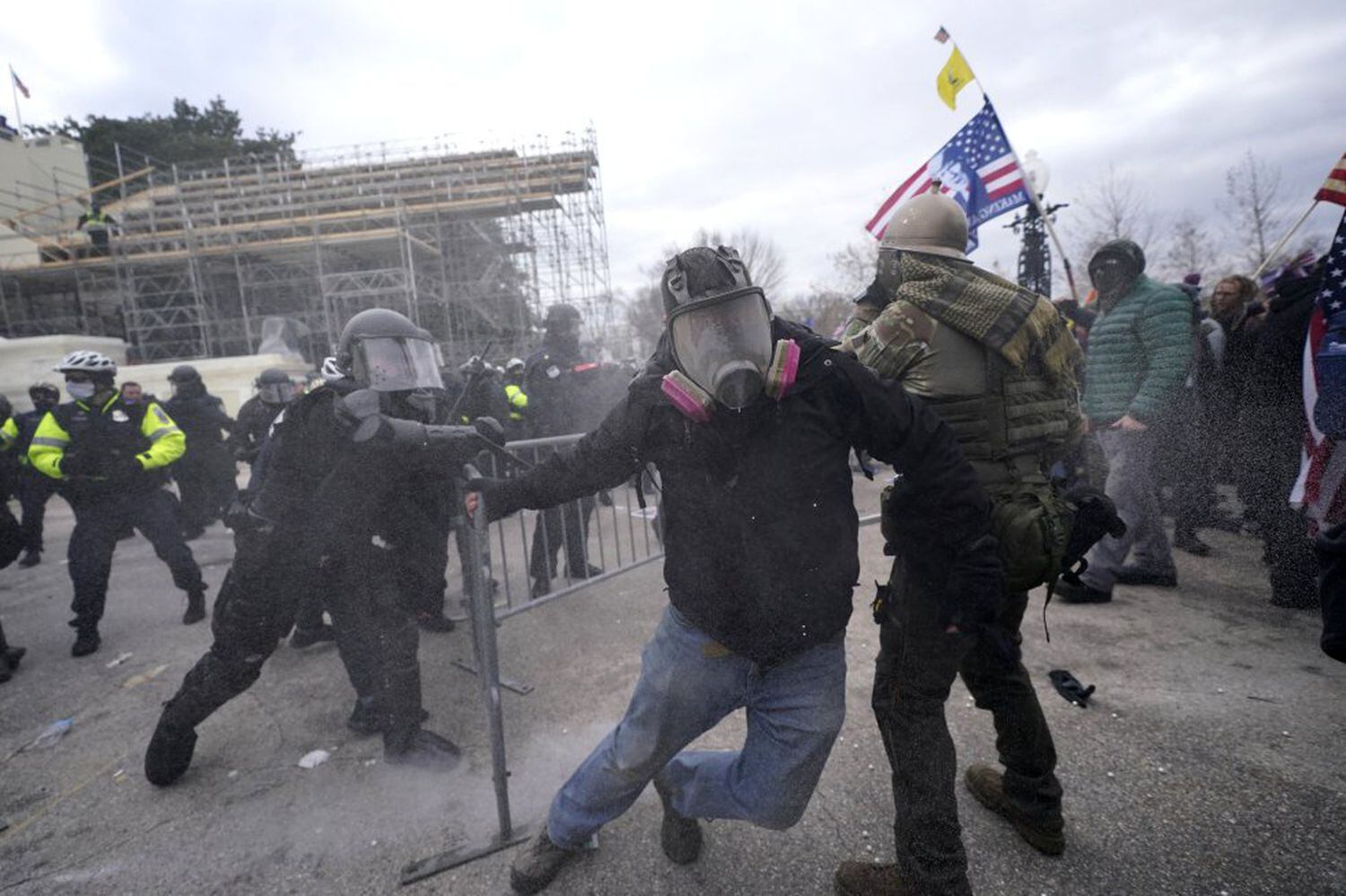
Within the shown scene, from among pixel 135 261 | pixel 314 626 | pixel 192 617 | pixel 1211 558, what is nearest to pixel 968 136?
pixel 1211 558

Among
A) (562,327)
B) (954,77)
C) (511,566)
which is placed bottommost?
(511,566)

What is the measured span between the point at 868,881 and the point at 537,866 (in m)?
1.06

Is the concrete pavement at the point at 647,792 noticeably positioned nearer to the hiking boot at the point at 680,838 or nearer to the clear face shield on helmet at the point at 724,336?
the hiking boot at the point at 680,838

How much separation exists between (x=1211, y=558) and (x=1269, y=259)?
2271 millimetres

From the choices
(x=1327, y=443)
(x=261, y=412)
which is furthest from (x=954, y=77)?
(x=261, y=412)

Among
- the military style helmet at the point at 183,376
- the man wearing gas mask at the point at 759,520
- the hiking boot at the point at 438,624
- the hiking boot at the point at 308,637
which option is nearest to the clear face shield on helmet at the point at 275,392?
the military style helmet at the point at 183,376

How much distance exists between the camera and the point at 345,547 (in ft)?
8.89

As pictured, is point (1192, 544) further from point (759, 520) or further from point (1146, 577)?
point (759, 520)

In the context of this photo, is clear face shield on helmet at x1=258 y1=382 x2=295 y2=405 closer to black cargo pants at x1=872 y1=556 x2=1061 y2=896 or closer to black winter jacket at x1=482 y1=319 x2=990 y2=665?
black winter jacket at x1=482 y1=319 x2=990 y2=665

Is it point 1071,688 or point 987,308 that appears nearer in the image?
point 987,308

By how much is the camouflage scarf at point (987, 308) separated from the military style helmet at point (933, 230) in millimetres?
54

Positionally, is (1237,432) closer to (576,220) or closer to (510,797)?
(510,797)

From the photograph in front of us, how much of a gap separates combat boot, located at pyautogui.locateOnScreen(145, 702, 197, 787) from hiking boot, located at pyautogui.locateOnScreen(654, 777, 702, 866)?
2.22 m

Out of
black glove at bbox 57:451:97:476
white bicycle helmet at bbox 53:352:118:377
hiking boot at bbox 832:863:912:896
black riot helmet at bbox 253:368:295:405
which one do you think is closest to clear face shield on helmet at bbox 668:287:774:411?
hiking boot at bbox 832:863:912:896
